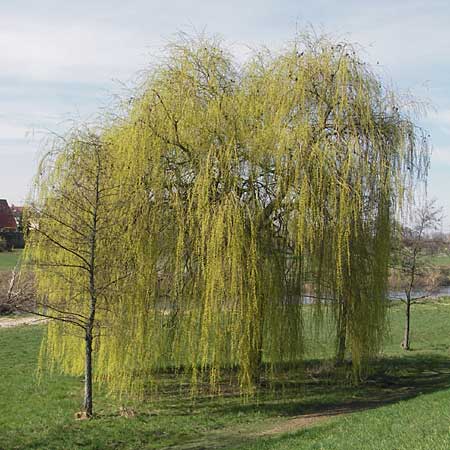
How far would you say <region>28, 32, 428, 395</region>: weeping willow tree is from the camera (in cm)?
1399

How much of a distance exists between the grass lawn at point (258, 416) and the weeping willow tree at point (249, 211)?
0.84m

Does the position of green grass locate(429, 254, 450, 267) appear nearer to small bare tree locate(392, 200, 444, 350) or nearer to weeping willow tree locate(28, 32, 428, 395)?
small bare tree locate(392, 200, 444, 350)

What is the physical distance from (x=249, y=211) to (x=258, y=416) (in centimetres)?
466

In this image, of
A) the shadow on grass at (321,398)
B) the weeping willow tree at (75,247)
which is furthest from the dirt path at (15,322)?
the shadow on grass at (321,398)

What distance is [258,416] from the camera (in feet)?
44.1

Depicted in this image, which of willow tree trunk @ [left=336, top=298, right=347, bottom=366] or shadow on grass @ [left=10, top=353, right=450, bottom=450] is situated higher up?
willow tree trunk @ [left=336, top=298, right=347, bottom=366]

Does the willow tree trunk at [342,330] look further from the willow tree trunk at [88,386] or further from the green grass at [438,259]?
the green grass at [438,259]

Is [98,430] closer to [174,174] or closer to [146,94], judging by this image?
[174,174]

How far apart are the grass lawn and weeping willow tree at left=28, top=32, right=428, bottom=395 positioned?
2.76 ft

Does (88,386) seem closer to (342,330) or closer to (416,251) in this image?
(342,330)

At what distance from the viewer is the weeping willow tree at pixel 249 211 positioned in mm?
13992

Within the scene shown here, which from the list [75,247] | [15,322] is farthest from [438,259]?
[75,247]

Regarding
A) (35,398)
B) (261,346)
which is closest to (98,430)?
(35,398)

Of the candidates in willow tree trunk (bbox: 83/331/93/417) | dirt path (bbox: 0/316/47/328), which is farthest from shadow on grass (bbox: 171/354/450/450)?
dirt path (bbox: 0/316/47/328)
